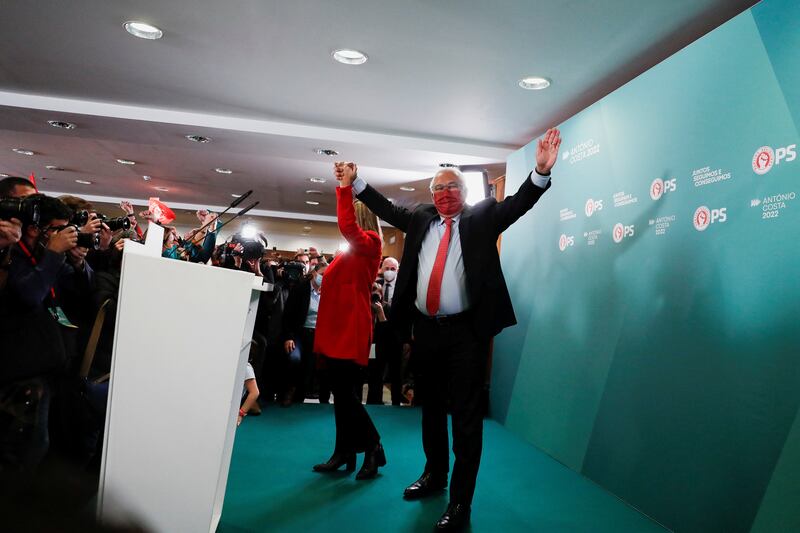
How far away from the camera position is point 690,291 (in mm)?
2488

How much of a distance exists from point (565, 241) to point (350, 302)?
1758 millimetres

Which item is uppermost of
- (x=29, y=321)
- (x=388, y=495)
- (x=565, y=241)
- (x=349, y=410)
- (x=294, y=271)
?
(x=565, y=241)

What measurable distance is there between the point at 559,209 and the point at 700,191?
4.44 feet

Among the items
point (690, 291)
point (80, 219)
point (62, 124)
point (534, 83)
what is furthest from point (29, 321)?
point (62, 124)

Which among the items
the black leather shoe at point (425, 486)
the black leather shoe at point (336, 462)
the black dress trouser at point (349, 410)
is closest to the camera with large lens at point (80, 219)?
the black dress trouser at point (349, 410)

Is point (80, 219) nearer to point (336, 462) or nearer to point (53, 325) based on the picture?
point (53, 325)

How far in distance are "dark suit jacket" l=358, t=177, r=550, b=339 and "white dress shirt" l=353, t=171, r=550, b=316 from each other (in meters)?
0.03

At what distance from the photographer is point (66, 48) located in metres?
3.74

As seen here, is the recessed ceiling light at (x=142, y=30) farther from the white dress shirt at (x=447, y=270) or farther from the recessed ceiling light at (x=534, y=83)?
the recessed ceiling light at (x=534, y=83)

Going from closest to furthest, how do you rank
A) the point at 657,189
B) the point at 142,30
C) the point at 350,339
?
1. the point at 350,339
2. the point at 657,189
3. the point at 142,30

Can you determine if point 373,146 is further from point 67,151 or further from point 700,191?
point 67,151

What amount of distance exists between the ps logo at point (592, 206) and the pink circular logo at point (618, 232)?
22 cm

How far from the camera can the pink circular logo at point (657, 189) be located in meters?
2.74

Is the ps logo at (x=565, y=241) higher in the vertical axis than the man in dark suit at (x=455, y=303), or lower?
higher
